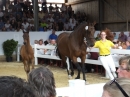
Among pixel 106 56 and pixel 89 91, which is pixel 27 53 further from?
pixel 89 91

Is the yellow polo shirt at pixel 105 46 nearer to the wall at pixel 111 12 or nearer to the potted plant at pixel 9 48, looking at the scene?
the potted plant at pixel 9 48

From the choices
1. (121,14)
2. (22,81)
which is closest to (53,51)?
(121,14)

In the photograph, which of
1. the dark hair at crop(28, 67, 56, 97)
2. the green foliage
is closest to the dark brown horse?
the dark hair at crop(28, 67, 56, 97)

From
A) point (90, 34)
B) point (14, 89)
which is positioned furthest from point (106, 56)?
point (14, 89)

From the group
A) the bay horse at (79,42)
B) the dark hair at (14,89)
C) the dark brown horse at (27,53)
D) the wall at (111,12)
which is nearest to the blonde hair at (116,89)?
the dark hair at (14,89)

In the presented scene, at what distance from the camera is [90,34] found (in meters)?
9.35

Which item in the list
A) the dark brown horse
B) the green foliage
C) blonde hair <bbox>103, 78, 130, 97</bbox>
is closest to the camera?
blonde hair <bbox>103, 78, 130, 97</bbox>

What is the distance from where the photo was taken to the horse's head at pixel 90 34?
9.30m

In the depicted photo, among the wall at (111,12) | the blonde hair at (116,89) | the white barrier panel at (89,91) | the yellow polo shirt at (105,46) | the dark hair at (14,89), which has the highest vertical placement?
the wall at (111,12)

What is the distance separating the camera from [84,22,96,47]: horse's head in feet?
30.5

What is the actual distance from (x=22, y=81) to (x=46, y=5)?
A: 79.8 ft

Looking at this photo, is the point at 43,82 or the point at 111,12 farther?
the point at 111,12

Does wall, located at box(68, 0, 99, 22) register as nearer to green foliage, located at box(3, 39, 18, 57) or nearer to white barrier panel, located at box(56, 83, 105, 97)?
green foliage, located at box(3, 39, 18, 57)

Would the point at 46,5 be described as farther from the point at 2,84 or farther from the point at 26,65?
the point at 2,84
